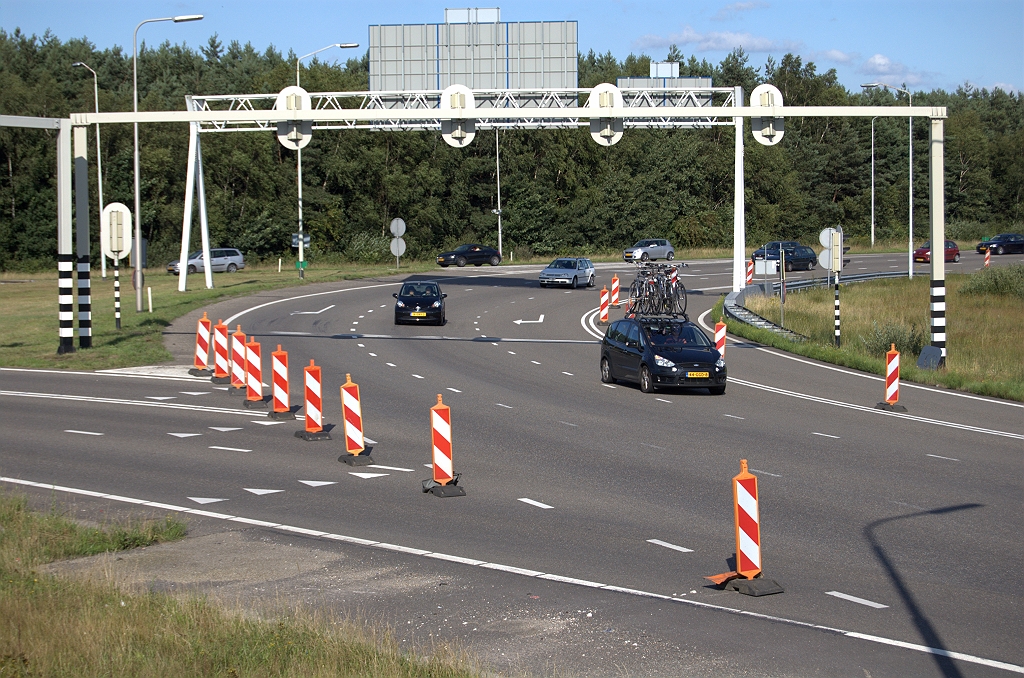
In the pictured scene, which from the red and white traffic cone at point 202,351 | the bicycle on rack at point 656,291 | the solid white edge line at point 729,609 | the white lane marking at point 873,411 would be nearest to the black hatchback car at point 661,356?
the white lane marking at point 873,411

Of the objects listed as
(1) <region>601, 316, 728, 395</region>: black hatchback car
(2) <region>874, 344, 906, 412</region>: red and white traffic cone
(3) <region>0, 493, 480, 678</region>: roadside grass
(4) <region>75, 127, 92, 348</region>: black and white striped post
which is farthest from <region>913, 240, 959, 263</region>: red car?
(3) <region>0, 493, 480, 678</region>: roadside grass

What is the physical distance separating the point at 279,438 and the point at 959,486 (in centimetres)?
958

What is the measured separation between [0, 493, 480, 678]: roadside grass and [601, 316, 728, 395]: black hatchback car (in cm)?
1497

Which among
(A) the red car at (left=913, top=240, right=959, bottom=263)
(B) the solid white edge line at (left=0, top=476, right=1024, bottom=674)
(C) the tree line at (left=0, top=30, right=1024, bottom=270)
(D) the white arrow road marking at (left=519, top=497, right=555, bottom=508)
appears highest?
(C) the tree line at (left=0, top=30, right=1024, bottom=270)

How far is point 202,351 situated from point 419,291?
536 inches

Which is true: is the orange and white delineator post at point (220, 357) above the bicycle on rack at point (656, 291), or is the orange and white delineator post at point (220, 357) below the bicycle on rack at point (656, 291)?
below

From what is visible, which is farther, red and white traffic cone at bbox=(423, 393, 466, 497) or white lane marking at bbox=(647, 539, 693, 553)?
red and white traffic cone at bbox=(423, 393, 466, 497)

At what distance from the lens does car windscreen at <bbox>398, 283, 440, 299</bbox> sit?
36.6m

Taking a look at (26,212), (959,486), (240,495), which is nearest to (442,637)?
(240,495)

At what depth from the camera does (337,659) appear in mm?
6305

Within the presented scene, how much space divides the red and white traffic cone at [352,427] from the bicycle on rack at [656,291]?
79.9ft

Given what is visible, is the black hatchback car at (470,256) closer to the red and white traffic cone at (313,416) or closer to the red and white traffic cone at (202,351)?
the red and white traffic cone at (202,351)

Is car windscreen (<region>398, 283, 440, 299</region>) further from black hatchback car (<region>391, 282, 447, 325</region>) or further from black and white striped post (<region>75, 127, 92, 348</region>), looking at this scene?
black and white striped post (<region>75, 127, 92, 348</region>)

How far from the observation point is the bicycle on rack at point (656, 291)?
125 ft
